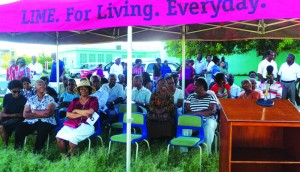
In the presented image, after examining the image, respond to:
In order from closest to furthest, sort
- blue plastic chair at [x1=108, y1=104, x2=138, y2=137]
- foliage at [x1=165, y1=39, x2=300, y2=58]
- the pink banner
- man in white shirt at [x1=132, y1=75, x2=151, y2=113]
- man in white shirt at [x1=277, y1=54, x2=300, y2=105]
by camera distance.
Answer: the pink banner → blue plastic chair at [x1=108, y1=104, x2=138, y2=137] → man in white shirt at [x1=132, y1=75, x2=151, y2=113] → man in white shirt at [x1=277, y1=54, x2=300, y2=105] → foliage at [x1=165, y1=39, x2=300, y2=58]

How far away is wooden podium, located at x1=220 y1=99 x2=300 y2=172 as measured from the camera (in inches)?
121

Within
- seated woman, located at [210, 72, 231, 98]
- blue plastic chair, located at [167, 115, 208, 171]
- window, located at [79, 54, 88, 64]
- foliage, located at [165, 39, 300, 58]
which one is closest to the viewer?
blue plastic chair, located at [167, 115, 208, 171]

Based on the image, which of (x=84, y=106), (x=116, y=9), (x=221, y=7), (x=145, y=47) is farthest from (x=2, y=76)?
(x=145, y=47)

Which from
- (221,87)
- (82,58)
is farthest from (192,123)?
(82,58)

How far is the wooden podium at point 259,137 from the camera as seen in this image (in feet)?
10.1

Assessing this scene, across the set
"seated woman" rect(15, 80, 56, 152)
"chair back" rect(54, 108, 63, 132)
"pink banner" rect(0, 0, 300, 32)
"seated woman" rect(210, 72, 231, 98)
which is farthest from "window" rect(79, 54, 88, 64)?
"pink banner" rect(0, 0, 300, 32)

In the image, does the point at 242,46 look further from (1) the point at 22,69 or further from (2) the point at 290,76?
(1) the point at 22,69

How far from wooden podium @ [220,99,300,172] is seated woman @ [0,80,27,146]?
156 inches

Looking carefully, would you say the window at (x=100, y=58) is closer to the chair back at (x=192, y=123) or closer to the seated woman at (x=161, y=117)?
the seated woman at (x=161, y=117)

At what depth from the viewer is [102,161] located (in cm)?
507

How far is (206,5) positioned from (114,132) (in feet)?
13.1

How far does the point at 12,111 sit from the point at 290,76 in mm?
7086

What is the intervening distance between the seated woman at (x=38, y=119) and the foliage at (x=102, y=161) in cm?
22

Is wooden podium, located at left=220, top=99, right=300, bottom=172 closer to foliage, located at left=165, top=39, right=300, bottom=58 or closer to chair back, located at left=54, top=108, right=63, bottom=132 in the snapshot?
chair back, located at left=54, top=108, right=63, bottom=132
